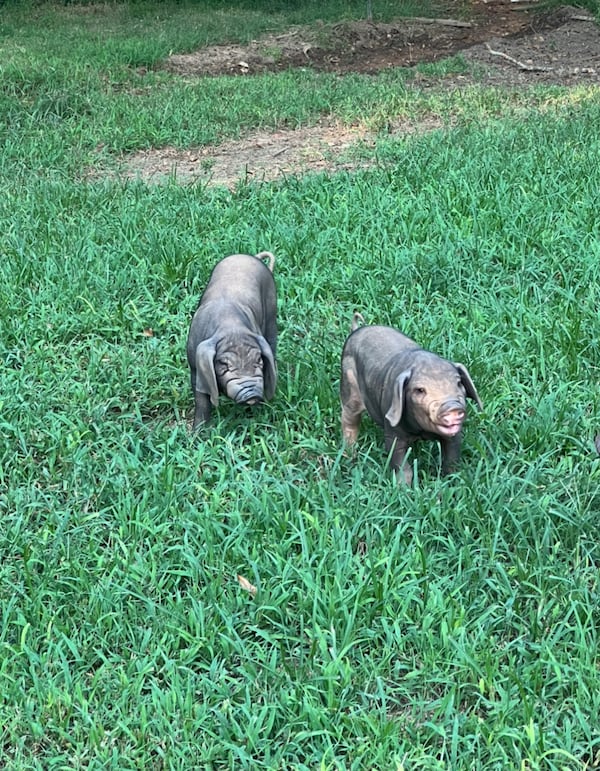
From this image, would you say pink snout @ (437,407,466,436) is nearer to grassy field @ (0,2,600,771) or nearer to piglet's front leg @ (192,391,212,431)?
grassy field @ (0,2,600,771)

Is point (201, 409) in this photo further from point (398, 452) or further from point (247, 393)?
point (398, 452)

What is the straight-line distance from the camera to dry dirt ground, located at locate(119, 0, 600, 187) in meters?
8.14

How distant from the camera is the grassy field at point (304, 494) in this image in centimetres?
284

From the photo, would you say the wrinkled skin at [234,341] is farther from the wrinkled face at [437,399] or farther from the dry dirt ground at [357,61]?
the dry dirt ground at [357,61]

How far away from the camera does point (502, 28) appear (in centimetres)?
1477

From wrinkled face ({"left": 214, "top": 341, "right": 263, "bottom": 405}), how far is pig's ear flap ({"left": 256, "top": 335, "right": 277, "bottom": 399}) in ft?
0.09

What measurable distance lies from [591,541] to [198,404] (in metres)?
1.85

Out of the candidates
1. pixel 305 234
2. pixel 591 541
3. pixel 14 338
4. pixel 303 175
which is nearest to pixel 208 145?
pixel 303 175

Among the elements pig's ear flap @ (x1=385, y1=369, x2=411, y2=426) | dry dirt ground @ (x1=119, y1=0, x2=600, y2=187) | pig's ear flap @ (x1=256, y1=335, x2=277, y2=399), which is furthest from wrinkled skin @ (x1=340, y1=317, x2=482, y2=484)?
dry dirt ground @ (x1=119, y1=0, x2=600, y2=187)

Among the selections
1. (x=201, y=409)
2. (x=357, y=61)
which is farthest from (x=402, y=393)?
(x=357, y=61)

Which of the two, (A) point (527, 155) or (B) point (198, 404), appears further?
(A) point (527, 155)

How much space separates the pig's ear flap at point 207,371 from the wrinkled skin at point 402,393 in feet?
1.87

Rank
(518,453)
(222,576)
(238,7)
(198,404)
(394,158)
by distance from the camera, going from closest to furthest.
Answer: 1. (222,576)
2. (518,453)
3. (198,404)
4. (394,158)
5. (238,7)

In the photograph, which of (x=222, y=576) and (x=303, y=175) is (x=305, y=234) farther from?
(x=222, y=576)
